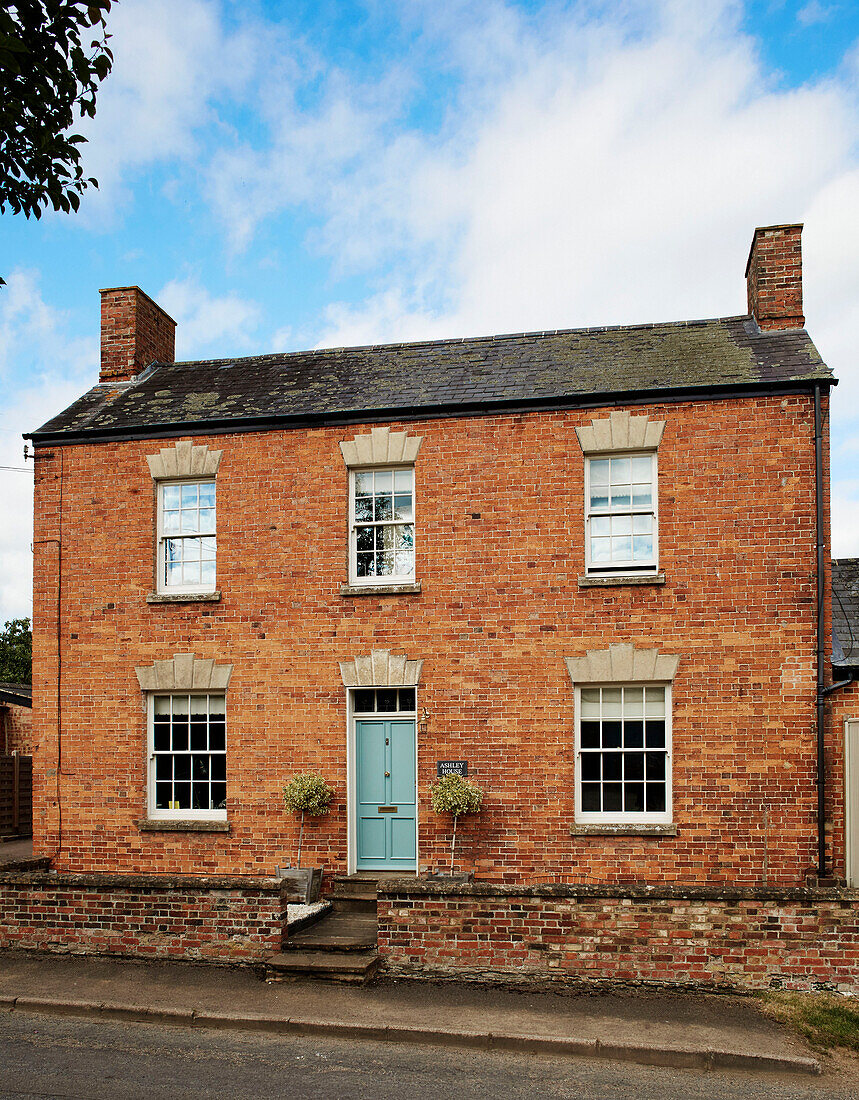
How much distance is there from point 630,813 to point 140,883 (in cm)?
594

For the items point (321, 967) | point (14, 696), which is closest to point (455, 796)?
point (321, 967)

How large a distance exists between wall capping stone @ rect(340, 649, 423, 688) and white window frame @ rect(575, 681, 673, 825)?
219cm

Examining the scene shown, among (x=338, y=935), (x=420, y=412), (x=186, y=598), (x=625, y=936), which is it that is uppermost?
(x=420, y=412)

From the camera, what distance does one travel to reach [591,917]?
341 inches

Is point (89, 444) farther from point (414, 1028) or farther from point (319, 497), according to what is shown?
point (414, 1028)

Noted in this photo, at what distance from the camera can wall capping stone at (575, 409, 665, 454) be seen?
39.3 feet

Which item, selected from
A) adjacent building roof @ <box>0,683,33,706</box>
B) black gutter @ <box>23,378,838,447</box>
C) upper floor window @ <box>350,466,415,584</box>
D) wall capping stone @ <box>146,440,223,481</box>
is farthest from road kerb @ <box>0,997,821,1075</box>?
adjacent building roof @ <box>0,683,33,706</box>

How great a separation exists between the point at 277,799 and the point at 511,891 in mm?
4560

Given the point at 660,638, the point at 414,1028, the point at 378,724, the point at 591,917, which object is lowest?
the point at 414,1028

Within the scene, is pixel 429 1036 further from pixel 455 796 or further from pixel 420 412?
pixel 420 412

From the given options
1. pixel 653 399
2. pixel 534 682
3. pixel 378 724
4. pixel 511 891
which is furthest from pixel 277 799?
pixel 653 399

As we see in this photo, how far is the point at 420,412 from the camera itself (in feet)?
41.3

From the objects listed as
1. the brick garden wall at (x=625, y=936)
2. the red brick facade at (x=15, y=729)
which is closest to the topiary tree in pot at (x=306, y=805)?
the brick garden wall at (x=625, y=936)

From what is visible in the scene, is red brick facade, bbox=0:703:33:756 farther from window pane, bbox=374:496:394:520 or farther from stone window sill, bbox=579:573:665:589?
stone window sill, bbox=579:573:665:589
